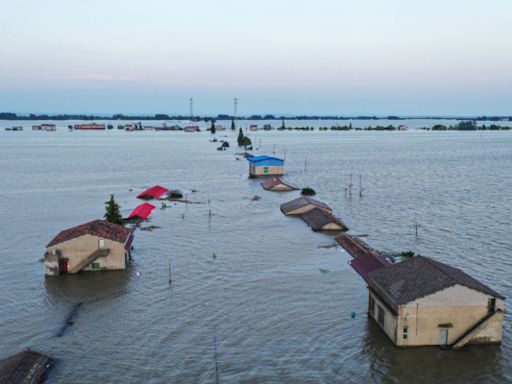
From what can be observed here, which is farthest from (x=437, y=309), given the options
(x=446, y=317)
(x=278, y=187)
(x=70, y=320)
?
(x=278, y=187)

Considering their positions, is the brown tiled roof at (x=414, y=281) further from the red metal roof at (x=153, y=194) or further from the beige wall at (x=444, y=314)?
the red metal roof at (x=153, y=194)

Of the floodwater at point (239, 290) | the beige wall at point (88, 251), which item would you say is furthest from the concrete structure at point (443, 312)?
the beige wall at point (88, 251)

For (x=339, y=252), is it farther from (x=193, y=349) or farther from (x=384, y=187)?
(x=384, y=187)

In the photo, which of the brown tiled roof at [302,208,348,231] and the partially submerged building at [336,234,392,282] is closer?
the partially submerged building at [336,234,392,282]

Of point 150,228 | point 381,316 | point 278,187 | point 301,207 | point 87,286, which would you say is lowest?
point 87,286

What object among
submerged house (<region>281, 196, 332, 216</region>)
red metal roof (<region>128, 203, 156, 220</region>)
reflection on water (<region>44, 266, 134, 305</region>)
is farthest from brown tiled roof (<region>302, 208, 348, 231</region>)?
reflection on water (<region>44, 266, 134, 305</region>)

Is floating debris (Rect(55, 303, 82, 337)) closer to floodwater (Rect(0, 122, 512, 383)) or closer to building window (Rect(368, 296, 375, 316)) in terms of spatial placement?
floodwater (Rect(0, 122, 512, 383))

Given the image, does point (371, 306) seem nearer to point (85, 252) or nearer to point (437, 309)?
point (437, 309)

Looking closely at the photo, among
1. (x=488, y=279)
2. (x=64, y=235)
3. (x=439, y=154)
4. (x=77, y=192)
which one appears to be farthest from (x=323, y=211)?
(x=439, y=154)
